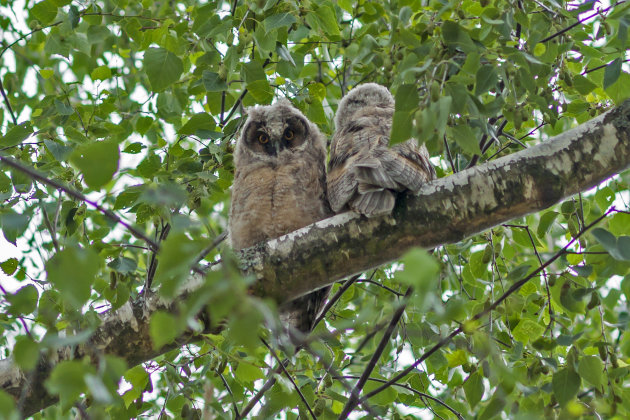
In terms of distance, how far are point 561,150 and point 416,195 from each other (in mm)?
540

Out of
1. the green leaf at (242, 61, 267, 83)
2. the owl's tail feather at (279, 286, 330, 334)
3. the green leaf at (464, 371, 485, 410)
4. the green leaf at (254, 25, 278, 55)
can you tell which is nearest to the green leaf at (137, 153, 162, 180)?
the green leaf at (242, 61, 267, 83)

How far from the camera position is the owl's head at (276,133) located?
3273 mm

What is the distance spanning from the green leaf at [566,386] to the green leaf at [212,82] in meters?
1.70

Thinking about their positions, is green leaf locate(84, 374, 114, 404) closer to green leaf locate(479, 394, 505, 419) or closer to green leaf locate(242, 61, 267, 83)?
green leaf locate(479, 394, 505, 419)

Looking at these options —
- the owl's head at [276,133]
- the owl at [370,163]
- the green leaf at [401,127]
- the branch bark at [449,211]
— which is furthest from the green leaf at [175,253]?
the owl's head at [276,133]

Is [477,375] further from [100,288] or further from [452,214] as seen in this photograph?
[100,288]

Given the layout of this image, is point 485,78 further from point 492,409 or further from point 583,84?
point 492,409

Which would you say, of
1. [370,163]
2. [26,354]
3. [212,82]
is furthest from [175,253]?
[212,82]

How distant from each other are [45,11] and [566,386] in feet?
9.47

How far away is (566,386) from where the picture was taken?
1.95 metres

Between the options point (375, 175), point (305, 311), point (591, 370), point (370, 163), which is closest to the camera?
point (591, 370)

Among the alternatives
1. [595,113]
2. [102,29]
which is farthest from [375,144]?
[102,29]

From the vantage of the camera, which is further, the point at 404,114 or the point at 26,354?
the point at 404,114

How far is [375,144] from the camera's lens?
272 cm
